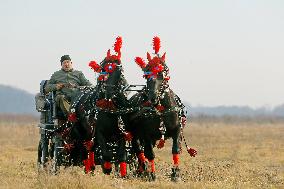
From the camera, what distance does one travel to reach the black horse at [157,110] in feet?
42.3

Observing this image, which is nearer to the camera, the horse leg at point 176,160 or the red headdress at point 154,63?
the red headdress at point 154,63

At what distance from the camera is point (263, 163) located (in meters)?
21.5

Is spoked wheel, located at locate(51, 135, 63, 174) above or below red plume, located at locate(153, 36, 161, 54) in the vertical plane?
below

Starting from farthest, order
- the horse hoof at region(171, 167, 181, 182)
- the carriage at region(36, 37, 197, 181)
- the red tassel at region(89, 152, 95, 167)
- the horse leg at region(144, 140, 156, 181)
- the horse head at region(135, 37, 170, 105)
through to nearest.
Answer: the red tassel at region(89, 152, 95, 167)
the horse leg at region(144, 140, 156, 181)
the horse hoof at region(171, 167, 181, 182)
the carriage at region(36, 37, 197, 181)
the horse head at region(135, 37, 170, 105)

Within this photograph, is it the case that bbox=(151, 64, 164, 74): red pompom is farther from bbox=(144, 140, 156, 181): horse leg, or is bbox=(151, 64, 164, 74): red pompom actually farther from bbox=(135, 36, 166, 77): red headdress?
bbox=(144, 140, 156, 181): horse leg

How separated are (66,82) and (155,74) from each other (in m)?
3.45

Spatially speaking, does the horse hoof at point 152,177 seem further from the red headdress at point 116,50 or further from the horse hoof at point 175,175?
the red headdress at point 116,50

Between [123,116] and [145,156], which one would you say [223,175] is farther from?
[123,116]

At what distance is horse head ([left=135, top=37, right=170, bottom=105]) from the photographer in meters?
12.8

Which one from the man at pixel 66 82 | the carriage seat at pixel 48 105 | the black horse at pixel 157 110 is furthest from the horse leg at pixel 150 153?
the carriage seat at pixel 48 105

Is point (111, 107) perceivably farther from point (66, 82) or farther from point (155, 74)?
point (66, 82)

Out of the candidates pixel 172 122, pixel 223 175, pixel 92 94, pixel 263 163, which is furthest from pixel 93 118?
pixel 263 163

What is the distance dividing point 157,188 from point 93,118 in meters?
2.56

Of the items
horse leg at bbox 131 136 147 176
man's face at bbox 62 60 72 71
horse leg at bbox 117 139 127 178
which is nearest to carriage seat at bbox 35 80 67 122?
man's face at bbox 62 60 72 71
